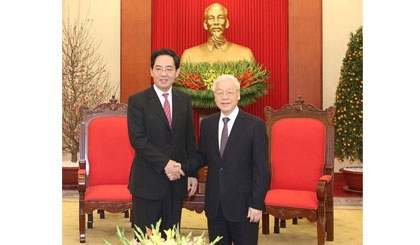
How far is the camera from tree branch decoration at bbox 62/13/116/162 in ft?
25.9

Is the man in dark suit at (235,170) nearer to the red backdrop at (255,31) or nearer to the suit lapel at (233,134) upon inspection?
the suit lapel at (233,134)

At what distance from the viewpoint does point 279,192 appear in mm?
4863

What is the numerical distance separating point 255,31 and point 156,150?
226 inches

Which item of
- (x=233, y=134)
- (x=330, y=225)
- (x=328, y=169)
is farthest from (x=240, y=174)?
(x=330, y=225)

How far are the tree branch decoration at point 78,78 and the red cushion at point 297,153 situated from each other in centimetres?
351

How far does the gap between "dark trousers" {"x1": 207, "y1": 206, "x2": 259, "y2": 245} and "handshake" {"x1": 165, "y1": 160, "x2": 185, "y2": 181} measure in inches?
11.0

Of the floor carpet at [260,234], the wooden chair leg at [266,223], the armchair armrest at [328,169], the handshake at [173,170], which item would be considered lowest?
the floor carpet at [260,234]

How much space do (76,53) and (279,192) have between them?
4.40 metres

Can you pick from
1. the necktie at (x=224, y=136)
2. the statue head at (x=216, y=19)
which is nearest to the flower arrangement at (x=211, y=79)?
the statue head at (x=216, y=19)

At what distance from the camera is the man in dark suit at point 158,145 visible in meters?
3.06

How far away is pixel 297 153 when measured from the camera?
507 cm
